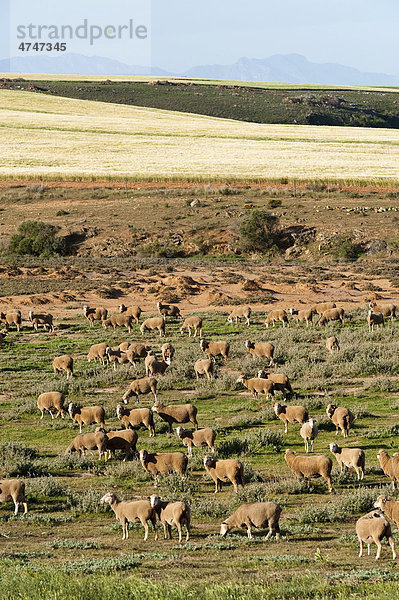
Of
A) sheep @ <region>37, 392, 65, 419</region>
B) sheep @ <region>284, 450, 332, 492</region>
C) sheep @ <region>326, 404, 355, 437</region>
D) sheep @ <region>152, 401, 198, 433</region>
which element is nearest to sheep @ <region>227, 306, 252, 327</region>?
sheep @ <region>37, 392, 65, 419</region>

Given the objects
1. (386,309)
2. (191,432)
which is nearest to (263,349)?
(191,432)

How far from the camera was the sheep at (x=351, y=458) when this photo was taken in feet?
52.3

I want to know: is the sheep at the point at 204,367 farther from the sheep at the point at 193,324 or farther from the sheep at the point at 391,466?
the sheep at the point at 391,466

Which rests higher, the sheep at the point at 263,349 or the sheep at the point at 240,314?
the sheep at the point at 263,349

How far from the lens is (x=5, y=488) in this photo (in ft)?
48.7

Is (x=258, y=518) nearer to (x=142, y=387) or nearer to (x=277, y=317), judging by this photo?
(x=142, y=387)

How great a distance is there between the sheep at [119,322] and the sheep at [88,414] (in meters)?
13.6

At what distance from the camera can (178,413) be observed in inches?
789

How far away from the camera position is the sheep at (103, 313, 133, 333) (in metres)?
34.8

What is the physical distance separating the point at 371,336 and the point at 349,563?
20.5m

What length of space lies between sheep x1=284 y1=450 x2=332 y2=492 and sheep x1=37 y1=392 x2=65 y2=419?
29.0ft

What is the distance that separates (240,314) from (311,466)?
66.7 feet

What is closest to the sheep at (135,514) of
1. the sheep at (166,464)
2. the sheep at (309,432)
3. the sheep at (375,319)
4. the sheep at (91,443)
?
the sheep at (166,464)

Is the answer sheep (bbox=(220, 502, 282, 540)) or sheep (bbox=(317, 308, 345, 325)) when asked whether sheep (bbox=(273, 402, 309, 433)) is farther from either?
sheep (bbox=(317, 308, 345, 325))
